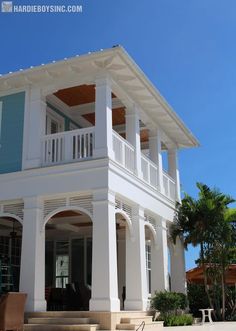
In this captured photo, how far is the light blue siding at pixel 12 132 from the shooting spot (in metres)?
13.5

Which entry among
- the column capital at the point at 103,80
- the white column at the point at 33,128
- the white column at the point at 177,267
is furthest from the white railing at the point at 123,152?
the white column at the point at 177,267

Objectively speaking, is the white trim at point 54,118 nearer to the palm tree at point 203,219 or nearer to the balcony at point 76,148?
the balcony at point 76,148

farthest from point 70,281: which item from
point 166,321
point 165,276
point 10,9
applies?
point 10,9

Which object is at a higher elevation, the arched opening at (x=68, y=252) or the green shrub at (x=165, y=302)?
the arched opening at (x=68, y=252)

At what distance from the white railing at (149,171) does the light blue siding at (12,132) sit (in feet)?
12.4

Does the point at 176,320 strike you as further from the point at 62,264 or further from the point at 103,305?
the point at 62,264

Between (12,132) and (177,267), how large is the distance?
7610mm

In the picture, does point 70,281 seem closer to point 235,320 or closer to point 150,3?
point 235,320

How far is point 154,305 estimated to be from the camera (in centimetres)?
1346

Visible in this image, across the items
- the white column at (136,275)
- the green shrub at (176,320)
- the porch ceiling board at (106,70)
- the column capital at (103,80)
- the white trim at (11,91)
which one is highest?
the porch ceiling board at (106,70)

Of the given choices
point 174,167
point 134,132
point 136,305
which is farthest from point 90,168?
point 174,167

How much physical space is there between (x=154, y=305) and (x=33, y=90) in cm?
681

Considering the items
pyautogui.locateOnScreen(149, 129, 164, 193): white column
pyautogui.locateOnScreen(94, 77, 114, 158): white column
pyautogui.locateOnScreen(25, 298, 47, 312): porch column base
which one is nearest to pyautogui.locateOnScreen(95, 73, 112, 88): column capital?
pyautogui.locateOnScreen(94, 77, 114, 158): white column

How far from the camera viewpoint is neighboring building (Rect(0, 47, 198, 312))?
1195 centimetres
